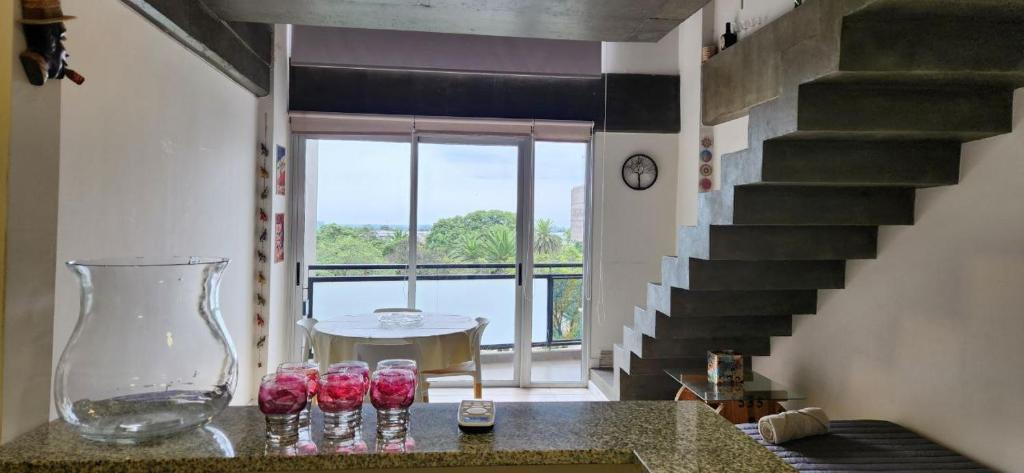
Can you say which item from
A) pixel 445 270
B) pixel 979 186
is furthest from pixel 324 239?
pixel 979 186

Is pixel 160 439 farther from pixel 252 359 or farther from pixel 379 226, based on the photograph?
pixel 379 226

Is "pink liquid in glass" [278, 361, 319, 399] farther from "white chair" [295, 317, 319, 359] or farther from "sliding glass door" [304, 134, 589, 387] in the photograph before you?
"sliding glass door" [304, 134, 589, 387]

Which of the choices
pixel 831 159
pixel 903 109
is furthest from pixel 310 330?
pixel 903 109

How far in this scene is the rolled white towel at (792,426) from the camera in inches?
103

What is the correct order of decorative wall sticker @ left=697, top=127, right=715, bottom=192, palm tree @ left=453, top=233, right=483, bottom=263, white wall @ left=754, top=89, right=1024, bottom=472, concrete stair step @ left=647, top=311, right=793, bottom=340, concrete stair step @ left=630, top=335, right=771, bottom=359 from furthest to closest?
palm tree @ left=453, top=233, right=483, bottom=263 → decorative wall sticker @ left=697, top=127, right=715, bottom=192 → concrete stair step @ left=630, top=335, right=771, bottom=359 → concrete stair step @ left=647, top=311, right=793, bottom=340 → white wall @ left=754, top=89, right=1024, bottom=472

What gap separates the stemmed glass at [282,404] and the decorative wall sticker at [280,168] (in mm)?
3429

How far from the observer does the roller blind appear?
4711 mm

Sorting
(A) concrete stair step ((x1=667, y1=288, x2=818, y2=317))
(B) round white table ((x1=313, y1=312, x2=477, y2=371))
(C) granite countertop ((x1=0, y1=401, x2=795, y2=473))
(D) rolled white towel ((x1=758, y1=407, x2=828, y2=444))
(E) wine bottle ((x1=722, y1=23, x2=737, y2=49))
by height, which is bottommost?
(D) rolled white towel ((x1=758, y1=407, x2=828, y2=444))

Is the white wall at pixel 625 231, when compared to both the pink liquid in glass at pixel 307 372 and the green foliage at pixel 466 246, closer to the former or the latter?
the green foliage at pixel 466 246

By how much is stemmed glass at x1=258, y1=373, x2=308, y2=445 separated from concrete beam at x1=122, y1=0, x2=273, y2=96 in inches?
72.6

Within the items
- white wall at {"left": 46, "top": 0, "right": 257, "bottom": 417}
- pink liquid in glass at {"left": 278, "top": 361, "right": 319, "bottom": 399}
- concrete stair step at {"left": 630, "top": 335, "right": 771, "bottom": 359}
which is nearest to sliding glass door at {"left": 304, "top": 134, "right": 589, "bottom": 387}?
white wall at {"left": 46, "top": 0, "right": 257, "bottom": 417}

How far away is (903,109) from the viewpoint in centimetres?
225

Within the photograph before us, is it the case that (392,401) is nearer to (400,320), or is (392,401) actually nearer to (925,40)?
(925,40)

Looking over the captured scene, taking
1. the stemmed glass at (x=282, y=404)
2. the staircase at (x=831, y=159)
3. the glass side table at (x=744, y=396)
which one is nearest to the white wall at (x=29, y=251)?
the stemmed glass at (x=282, y=404)
